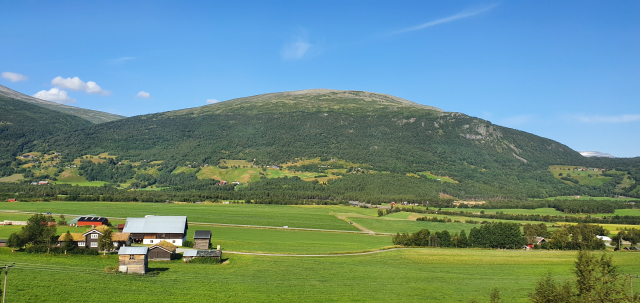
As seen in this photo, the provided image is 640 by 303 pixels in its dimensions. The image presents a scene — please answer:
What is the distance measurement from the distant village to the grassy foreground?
216 cm

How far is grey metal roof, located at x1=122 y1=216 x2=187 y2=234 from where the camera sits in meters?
68.0

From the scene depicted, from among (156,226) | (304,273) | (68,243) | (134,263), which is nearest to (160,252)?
(134,263)

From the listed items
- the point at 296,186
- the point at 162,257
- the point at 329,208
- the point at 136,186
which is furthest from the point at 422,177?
the point at 162,257

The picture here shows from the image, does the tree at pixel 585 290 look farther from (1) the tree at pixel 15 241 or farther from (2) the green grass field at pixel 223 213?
(2) the green grass field at pixel 223 213

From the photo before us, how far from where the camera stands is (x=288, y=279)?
45.5m

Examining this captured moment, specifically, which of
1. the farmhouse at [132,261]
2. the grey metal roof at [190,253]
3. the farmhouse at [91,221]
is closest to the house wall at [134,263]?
the farmhouse at [132,261]

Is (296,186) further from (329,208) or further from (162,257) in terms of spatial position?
(162,257)

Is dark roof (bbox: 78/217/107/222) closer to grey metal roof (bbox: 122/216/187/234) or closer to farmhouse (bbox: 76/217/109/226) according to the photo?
farmhouse (bbox: 76/217/109/226)

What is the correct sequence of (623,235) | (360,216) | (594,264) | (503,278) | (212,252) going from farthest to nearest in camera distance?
(360,216)
(623,235)
(212,252)
(503,278)
(594,264)

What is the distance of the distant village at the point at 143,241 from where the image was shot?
45781mm

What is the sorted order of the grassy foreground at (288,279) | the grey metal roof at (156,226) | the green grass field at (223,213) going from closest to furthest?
the grassy foreground at (288,279) → the grey metal roof at (156,226) → the green grass field at (223,213)

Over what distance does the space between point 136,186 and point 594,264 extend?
17430cm

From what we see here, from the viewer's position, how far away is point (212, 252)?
2153 inches

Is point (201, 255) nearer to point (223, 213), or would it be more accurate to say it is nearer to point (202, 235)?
point (202, 235)
